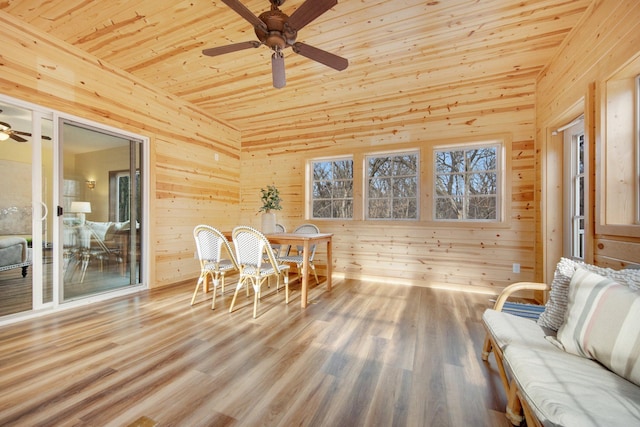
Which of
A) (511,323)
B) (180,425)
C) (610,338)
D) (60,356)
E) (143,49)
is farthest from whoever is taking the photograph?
(143,49)

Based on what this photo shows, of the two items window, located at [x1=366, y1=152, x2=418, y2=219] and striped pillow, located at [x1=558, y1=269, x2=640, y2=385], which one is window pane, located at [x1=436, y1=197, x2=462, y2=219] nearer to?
window, located at [x1=366, y1=152, x2=418, y2=219]

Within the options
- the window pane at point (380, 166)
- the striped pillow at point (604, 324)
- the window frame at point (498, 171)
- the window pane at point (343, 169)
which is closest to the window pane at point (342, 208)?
the window pane at point (343, 169)

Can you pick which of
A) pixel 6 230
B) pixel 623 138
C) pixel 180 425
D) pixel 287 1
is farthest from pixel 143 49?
pixel 623 138

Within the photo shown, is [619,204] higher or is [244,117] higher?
[244,117]

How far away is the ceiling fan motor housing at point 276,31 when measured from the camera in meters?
1.90

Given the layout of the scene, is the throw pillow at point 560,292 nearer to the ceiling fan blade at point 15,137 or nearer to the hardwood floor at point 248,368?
the hardwood floor at point 248,368

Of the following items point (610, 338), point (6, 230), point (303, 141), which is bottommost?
point (610, 338)

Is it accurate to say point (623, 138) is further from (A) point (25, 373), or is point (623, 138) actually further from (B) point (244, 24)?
(A) point (25, 373)

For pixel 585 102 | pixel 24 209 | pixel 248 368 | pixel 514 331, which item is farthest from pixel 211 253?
pixel 585 102

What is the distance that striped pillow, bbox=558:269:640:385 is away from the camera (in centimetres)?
102

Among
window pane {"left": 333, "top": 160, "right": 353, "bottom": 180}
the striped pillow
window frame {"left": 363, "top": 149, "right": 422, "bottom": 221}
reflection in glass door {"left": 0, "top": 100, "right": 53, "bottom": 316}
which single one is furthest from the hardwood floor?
window pane {"left": 333, "top": 160, "right": 353, "bottom": 180}

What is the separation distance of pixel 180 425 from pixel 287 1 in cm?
291

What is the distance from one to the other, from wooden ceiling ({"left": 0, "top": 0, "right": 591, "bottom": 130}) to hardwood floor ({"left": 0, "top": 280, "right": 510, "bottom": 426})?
2.74 m

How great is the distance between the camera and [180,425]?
1.26 meters
